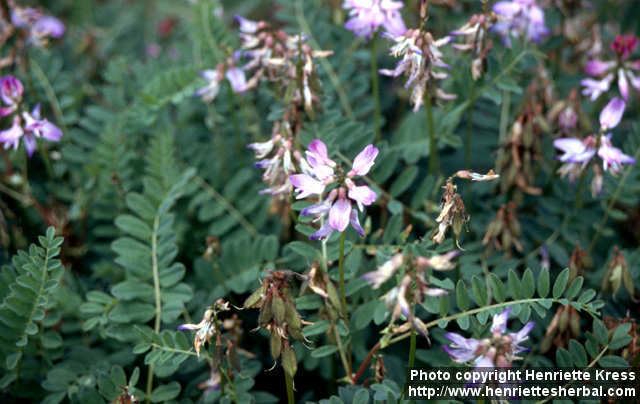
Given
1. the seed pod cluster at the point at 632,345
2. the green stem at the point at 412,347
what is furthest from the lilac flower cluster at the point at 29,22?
the seed pod cluster at the point at 632,345

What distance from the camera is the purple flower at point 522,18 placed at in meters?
2.44

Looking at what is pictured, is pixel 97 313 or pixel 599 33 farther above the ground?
pixel 599 33

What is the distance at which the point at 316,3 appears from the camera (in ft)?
10.2

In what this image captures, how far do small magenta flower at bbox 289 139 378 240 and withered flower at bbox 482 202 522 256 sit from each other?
2.45 ft

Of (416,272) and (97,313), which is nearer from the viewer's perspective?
(416,272)

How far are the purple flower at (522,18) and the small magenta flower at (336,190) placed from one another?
1.08m

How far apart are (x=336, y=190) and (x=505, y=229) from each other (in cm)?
87

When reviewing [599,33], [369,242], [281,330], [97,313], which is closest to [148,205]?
[97,313]

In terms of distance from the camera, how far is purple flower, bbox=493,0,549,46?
8.00ft

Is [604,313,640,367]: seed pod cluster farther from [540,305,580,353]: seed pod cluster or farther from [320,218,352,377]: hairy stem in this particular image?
[320,218,352,377]: hairy stem

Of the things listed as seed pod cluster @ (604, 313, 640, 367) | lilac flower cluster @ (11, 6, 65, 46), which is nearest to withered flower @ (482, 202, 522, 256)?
seed pod cluster @ (604, 313, 640, 367)

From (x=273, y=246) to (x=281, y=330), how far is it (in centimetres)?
71

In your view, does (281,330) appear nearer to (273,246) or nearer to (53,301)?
(273,246)

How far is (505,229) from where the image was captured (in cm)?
225
